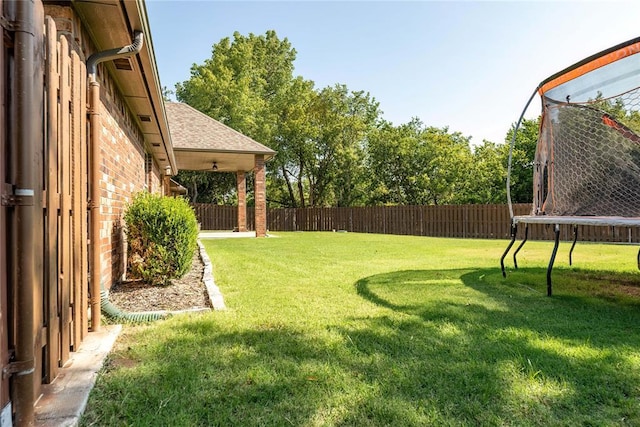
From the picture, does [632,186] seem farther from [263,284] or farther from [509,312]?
[263,284]

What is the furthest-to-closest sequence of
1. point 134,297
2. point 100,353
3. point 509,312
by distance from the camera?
Result: point 134,297 < point 509,312 < point 100,353

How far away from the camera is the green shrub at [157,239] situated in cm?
441

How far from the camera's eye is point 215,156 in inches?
520

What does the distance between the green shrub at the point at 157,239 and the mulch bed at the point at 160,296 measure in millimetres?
173

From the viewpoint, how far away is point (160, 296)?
4.12 meters

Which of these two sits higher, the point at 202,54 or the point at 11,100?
the point at 202,54

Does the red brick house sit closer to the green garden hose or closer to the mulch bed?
the green garden hose

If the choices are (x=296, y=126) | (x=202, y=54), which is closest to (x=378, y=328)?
(x=296, y=126)

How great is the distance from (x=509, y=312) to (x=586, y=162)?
9.31 feet

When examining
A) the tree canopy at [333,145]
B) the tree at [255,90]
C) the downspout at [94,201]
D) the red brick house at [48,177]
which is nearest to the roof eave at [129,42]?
the red brick house at [48,177]

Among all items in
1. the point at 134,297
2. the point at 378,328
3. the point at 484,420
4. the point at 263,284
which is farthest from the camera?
the point at 263,284

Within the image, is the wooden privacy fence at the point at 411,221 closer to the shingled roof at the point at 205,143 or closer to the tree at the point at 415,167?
the tree at the point at 415,167

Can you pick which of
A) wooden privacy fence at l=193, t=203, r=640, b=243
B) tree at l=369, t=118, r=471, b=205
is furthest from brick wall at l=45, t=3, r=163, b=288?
tree at l=369, t=118, r=471, b=205

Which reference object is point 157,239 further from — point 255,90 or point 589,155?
point 255,90
